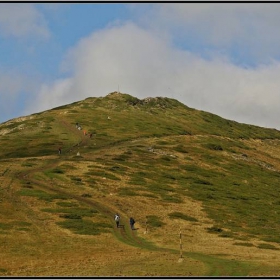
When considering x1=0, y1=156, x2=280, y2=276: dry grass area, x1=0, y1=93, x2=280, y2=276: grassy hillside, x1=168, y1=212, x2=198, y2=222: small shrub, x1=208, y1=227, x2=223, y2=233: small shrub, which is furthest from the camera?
x1=168, y1=212, x2=198, y2=222: small shrub

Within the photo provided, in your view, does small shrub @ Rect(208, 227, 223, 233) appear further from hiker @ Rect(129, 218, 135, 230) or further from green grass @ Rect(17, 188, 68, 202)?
green grass @ Rect(17, 188, 68, 202)

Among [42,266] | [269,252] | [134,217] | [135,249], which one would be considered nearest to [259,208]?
[134,217]

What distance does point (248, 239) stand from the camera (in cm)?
7306

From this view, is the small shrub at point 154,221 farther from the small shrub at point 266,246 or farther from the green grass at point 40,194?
the green grass at point 40,194

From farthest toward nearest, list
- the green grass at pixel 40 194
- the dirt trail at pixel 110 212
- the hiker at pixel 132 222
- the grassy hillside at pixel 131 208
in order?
the green grass at pixel 40 194, the hiker at pixel 132 222, the dirt trail at pixel 110 212, the grassy hillside at pixel 131 208

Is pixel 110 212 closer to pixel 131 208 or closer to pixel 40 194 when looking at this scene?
pixel 131 208

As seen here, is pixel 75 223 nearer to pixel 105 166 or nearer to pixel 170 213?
pixel 170 213

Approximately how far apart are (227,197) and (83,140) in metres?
63.4

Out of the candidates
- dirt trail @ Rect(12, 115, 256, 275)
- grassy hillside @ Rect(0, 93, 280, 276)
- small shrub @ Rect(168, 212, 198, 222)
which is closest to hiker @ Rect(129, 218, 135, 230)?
dirt trail @ Rect(12, 115, 256, 275)

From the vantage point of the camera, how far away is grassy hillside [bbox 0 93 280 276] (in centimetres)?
5447

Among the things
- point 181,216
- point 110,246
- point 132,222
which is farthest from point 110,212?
point 110,246

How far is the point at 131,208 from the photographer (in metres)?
85.1

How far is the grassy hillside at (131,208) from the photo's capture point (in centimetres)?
5447

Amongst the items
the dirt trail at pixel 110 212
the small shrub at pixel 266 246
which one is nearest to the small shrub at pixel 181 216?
the dirt trail at pixel 110 212
